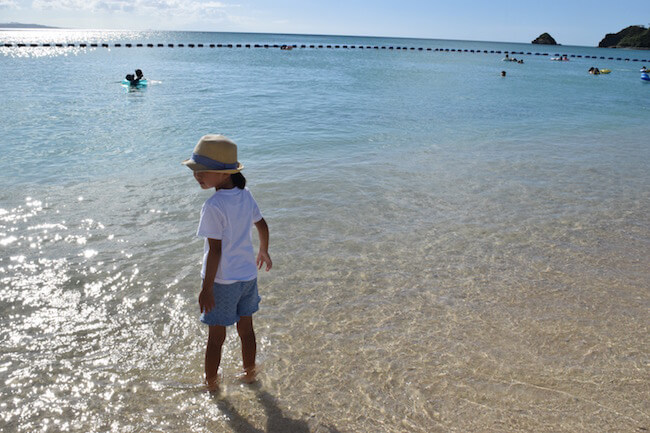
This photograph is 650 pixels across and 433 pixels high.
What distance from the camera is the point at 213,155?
306 cm

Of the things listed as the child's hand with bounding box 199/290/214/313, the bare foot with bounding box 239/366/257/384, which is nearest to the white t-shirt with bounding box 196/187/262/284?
the child's hand with bounding box 199/290/214/313

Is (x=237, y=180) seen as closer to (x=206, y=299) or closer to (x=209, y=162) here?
(x=209, y=162)

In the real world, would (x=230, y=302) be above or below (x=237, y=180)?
below

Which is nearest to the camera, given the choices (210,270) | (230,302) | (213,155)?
(213,155)

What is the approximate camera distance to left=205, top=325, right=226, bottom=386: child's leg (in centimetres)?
352

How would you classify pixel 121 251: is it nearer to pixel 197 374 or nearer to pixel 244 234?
pixel 197 374

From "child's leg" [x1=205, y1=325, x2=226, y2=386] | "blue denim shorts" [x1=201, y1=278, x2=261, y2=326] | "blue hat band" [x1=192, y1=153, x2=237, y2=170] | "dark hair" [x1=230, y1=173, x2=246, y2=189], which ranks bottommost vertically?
"child's leg" [x1=205, y1=325, x2=226, y2=386]

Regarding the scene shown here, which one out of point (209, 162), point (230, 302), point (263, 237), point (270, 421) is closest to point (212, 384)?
point (270, 421)

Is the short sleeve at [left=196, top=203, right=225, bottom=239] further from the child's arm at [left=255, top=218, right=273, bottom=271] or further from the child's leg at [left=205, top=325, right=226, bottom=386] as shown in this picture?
the child's leg at [left=205, top=325, right=226, bottom=386]

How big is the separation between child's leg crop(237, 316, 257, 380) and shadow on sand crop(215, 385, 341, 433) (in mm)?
287

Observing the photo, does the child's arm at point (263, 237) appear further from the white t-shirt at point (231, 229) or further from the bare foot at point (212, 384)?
the bare foot at point (212, 384)

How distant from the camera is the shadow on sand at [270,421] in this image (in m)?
3.30

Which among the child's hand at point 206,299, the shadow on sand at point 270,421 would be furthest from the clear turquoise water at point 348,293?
the child's hand at point 206,299

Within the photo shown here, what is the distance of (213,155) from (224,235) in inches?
21.3
